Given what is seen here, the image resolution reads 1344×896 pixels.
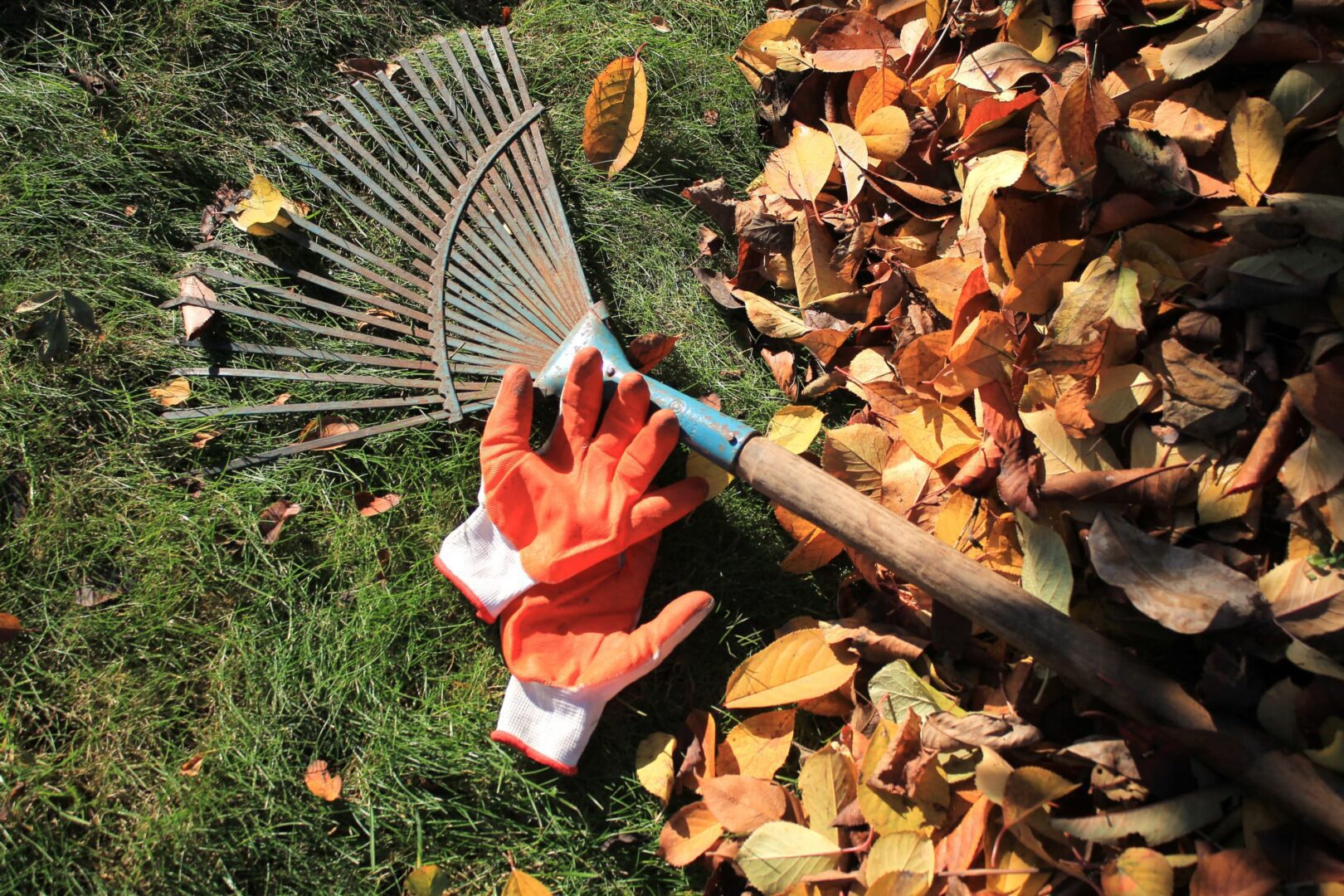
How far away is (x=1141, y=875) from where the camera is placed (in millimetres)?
1514

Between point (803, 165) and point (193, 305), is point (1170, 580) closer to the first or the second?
point (803, 165)

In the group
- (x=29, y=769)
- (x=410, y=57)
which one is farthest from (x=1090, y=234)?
(x=29, y=769)

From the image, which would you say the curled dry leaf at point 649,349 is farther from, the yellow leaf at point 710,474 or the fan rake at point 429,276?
the yellow leaf at point 710,474

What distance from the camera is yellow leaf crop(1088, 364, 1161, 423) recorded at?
171 centimetres

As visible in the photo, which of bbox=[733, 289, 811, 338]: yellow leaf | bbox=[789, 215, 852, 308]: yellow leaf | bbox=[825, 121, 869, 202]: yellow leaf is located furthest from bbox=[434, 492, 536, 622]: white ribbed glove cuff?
bbox=[825, 121, 869, 202]: yellow leaf

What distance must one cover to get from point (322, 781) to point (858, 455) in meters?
1.38

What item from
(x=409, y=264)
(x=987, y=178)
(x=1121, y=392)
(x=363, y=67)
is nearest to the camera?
(x=1121, y=392)

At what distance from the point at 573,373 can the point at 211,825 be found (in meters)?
1.24

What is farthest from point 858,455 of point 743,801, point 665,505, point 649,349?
point 743,801

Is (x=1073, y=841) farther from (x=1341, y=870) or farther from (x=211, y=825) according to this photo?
(x=211, y=825)

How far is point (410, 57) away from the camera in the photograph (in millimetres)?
Answer: 2613

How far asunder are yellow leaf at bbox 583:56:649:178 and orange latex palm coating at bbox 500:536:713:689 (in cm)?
112

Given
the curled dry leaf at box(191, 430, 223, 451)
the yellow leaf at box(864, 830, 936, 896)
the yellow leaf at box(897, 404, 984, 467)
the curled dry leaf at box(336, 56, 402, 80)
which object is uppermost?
the curled dry leaf at box(336, 56, 402, 80)

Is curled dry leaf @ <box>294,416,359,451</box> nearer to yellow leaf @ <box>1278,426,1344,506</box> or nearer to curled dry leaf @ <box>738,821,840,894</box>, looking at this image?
curled dry leaf @ <box>738,821,840,894</box>
